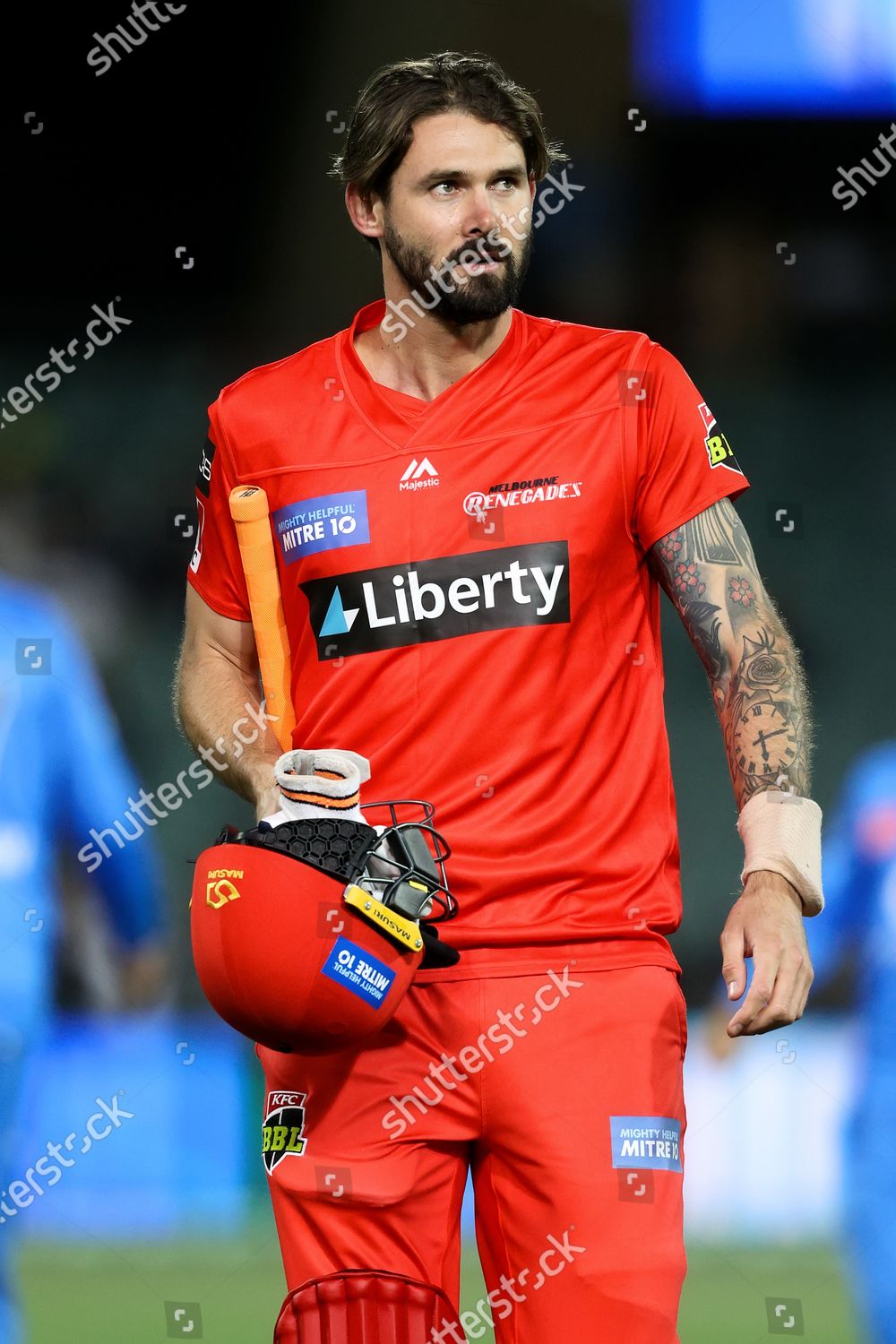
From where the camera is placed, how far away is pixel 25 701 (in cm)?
399

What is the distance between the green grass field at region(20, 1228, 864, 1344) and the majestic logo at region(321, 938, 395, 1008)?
225cm

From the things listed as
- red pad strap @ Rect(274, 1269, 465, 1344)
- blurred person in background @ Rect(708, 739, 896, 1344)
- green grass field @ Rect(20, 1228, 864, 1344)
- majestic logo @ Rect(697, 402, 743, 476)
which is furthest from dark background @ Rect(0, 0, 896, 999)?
red pad strap @ Rect(274, 1269, 465, 1344)

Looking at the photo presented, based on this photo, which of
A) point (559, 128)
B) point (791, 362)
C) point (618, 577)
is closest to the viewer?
point (618, 577)

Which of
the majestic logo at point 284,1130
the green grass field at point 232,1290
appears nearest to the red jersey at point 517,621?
the majestic logo at point 284,1130

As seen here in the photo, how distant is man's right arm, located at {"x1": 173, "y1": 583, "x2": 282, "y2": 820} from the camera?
2.37 metres

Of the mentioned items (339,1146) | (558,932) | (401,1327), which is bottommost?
(401,1327)

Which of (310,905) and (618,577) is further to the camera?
(618,577)

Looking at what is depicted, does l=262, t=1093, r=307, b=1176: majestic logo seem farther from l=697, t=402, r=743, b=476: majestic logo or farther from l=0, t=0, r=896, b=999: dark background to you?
l=0, t=0, r=896, b=999: dark background

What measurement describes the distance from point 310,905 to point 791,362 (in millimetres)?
3341

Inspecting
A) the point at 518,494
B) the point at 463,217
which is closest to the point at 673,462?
the point at 518,494

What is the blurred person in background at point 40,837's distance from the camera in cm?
386

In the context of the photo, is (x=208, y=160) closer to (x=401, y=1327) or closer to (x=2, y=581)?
(x=2, y=581)

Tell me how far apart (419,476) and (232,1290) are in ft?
8.79

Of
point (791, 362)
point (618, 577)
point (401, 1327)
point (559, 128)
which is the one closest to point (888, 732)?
point (791, 362)
